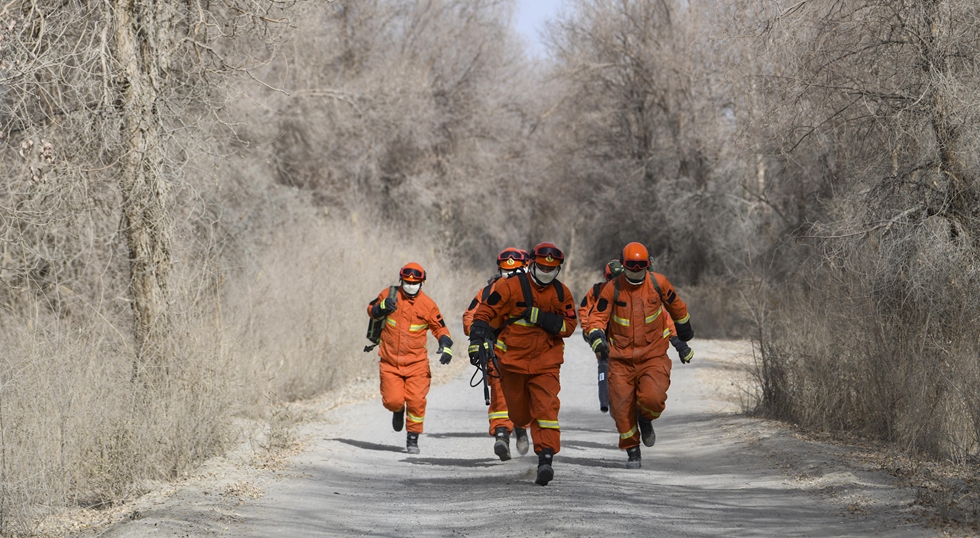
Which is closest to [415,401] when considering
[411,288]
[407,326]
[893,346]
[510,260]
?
[407,326]

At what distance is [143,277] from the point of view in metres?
10.8

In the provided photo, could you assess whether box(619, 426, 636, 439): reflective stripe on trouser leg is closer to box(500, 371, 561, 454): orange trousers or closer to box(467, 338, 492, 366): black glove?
box(500, 371, 561, 454): orange trousers

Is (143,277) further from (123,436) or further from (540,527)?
(540,527)

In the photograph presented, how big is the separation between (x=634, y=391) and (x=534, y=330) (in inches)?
58.3

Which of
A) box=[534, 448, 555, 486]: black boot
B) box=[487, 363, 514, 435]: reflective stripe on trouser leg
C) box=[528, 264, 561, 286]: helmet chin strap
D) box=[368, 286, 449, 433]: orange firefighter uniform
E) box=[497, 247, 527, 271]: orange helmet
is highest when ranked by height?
box=[497, 247, 527, 271]: orange helmet

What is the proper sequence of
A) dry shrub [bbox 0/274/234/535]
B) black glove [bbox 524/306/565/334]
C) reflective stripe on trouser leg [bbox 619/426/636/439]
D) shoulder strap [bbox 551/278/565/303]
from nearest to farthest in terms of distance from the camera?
1. dry shrub [bbox 0/274/234/535]
2. black glove [bbox 524/306/565/334]
3. shoulder strap [bbox 551/278/565/303]
4. reflective stripe on trouser leg [bbox 619/426/636/439]

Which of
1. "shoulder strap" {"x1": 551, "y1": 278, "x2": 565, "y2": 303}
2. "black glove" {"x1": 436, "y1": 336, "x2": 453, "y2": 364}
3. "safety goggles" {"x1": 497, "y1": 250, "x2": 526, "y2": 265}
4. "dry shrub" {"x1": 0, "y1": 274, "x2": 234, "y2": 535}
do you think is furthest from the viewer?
"safety goggles" {"x1": 497, "y1": 250, "x2": 526, "y2": 265}

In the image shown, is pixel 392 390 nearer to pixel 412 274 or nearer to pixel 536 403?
pixel 412 274

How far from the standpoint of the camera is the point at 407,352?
1180 centimetres

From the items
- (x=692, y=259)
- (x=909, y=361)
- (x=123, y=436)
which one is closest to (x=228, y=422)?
(x=123, y=436)

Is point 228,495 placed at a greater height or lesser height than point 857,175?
lesser

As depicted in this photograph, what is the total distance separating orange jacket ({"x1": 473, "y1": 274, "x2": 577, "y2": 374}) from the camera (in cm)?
921

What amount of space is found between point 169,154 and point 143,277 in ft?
4.74

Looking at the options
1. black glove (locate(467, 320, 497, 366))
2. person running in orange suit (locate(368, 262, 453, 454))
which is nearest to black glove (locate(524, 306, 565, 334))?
black glove (locate(467, 320, 497, 366))
